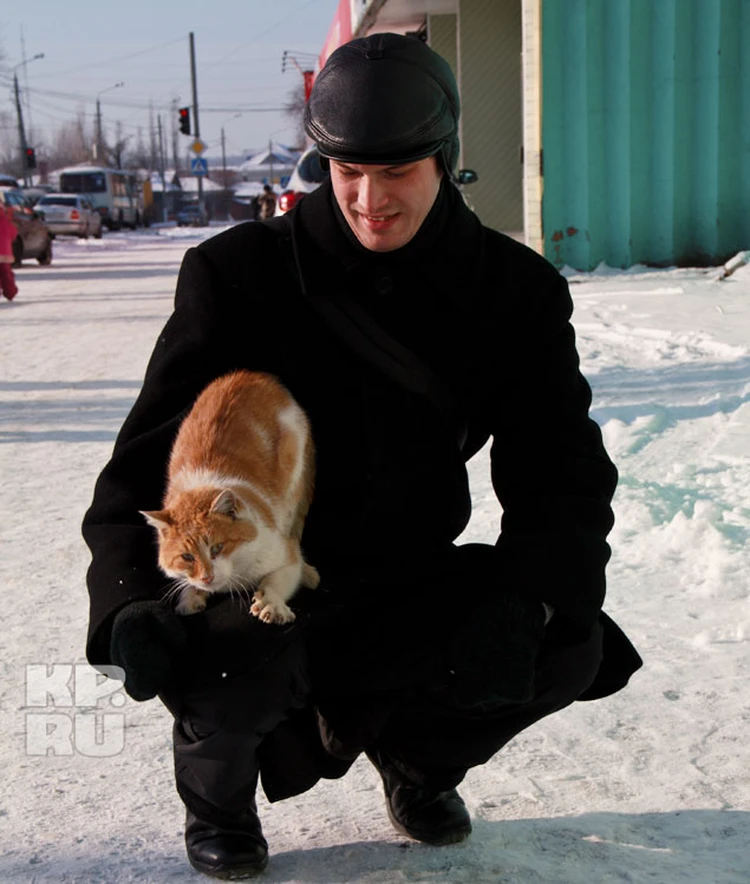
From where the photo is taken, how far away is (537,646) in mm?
2520

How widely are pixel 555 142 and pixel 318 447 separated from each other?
32.1ft

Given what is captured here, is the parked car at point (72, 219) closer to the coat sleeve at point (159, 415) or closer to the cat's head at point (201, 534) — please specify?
the coat sleeve at point (159, 415)

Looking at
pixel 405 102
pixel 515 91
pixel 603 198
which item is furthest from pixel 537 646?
pixel 515 91

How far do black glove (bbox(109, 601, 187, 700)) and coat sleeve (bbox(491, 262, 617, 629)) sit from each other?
75cm

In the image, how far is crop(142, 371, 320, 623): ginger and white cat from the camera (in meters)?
2.42

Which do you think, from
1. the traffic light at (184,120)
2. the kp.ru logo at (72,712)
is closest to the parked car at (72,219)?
the traffic light at (184,120)

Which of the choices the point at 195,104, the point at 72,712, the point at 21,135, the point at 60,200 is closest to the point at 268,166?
the point at 21,135

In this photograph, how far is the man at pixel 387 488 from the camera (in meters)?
2.50

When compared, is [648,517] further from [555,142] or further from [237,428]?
[555,142]

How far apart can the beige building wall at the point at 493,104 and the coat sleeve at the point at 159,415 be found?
54.8 feet

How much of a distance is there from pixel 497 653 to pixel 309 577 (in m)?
0.48

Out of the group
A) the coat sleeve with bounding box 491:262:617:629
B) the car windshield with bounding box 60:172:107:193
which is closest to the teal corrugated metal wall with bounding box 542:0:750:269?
the coat sleeve with bounding box 491:262:617:629

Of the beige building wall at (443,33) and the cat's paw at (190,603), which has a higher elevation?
the beige building wall at (443,33)

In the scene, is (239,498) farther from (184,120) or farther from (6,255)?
(184,120)
